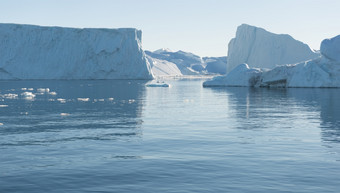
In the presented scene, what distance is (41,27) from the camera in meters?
83.8

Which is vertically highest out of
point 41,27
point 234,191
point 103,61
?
point 41,27

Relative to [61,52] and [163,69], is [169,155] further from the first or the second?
[163,69]

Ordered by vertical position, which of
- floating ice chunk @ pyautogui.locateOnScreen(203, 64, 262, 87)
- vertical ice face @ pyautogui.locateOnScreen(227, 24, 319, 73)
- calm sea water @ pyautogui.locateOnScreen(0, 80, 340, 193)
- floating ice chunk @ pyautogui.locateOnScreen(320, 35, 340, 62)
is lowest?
calm sea water @ pyautogui.locateOnScreen(0, 80, 340, 193)

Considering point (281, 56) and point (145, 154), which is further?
point (281, 56)

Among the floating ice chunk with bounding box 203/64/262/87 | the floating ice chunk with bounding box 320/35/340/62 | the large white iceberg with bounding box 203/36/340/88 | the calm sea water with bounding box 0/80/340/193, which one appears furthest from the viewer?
the floating ice chunk with bounding box 203/64/262/87

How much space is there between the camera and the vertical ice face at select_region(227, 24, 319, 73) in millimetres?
80562

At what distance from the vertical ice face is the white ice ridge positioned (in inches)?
972

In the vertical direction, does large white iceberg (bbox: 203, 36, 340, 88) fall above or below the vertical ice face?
below

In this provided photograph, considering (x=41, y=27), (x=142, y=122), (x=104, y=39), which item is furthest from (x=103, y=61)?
(x=142, y=122)

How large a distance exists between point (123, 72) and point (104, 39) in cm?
802

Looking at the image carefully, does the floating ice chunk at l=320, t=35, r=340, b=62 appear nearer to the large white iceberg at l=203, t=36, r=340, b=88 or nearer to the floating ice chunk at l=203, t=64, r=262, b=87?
the large white iceberg at l=203, t=36, r=340, b=88

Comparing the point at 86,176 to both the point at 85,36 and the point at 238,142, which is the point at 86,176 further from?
the point at 85,36

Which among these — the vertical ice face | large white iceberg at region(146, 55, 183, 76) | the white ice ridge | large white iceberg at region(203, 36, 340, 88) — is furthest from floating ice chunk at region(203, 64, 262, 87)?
large white iceberg at region(146, 55, 183, 76)

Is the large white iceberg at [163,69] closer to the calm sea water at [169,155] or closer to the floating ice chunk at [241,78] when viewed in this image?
the floating ice chunk at [241,78]
